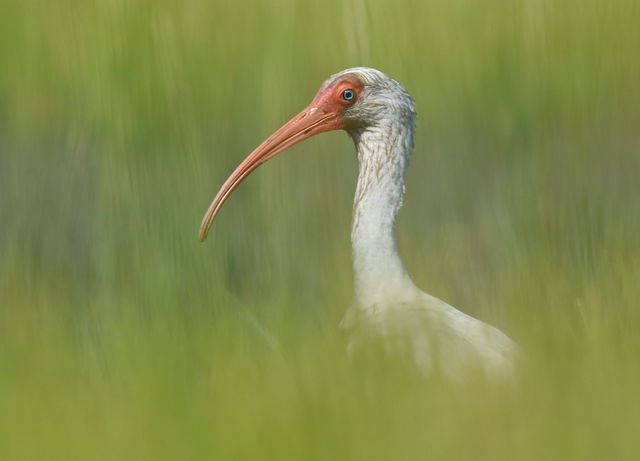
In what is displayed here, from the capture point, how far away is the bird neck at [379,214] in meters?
3.24

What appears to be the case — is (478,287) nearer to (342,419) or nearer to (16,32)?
(342,419)

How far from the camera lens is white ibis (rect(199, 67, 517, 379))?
9.62 feet

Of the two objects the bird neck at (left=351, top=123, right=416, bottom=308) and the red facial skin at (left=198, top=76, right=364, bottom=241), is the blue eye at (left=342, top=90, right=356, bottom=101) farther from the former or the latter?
the bird neck at (left=351, top=123, right=416, bottom=308)

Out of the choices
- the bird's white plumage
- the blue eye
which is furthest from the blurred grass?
the blue eye

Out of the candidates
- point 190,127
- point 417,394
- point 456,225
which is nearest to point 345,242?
point 456,225

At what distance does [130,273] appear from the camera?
314 cm

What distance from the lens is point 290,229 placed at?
10.7ft

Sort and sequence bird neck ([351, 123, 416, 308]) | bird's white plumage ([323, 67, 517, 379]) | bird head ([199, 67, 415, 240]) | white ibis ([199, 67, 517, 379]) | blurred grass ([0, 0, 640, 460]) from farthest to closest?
bird head ([199, 67, 415, 240])
bird neck ([351, 123, 416, 308])
white ibis ([199, 67, 517, 379])
bird's white plumage ([323, 67, 517, 379])
blurred grass ([0, 0, 640, 460])

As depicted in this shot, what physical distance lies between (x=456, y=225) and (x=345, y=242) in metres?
0.44

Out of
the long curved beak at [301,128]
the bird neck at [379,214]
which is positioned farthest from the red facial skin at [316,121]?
the bird neck at [379,214]

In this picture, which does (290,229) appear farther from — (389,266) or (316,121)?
(316,121)

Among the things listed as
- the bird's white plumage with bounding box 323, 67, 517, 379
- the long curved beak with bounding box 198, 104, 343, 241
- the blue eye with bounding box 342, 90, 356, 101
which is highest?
the blue eye with bounding box 342, 90, 356, 101

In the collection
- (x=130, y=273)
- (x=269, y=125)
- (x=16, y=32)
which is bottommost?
(x=130, y=273)

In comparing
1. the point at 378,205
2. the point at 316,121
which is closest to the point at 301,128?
the point at 316,121
